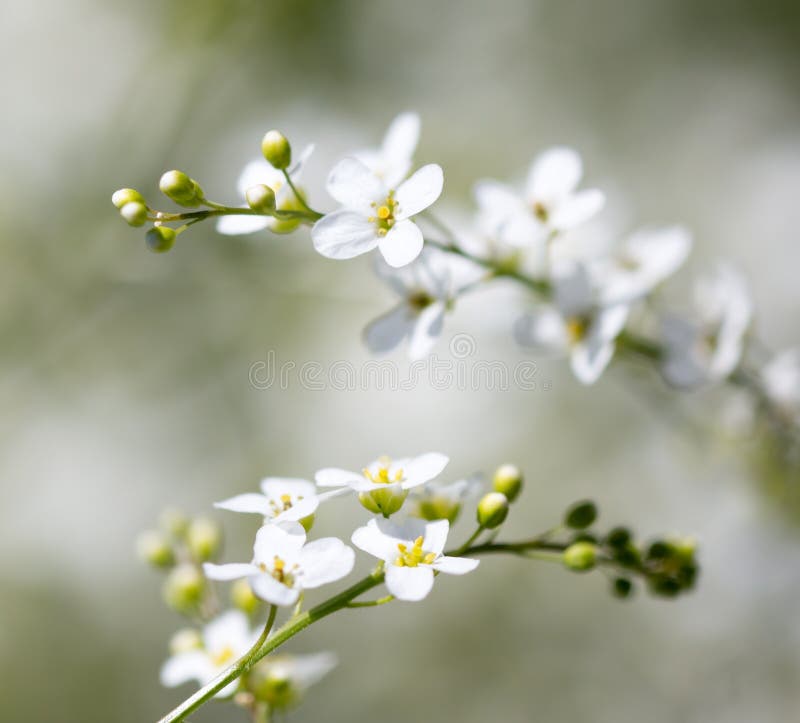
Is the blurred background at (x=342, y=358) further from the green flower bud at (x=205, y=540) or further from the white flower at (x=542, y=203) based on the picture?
the green flower bud at (x=205, y=540)

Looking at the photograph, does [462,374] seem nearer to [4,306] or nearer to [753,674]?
[753,674]

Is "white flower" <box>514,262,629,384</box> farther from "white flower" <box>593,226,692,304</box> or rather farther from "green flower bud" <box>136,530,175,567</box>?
"green flower bud" <box>136,530,175,567</box>

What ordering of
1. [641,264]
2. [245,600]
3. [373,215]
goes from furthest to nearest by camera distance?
[641,264], [245,600], [373,215]

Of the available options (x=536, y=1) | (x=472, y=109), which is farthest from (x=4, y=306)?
(x=536, y=1)

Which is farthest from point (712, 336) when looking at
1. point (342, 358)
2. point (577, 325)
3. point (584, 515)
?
point (342, 358)

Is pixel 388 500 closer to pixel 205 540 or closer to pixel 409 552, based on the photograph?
pixel 409 552

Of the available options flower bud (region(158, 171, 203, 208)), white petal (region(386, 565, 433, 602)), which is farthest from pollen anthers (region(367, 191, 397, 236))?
white petal (region(386, 565, 433, 602))
